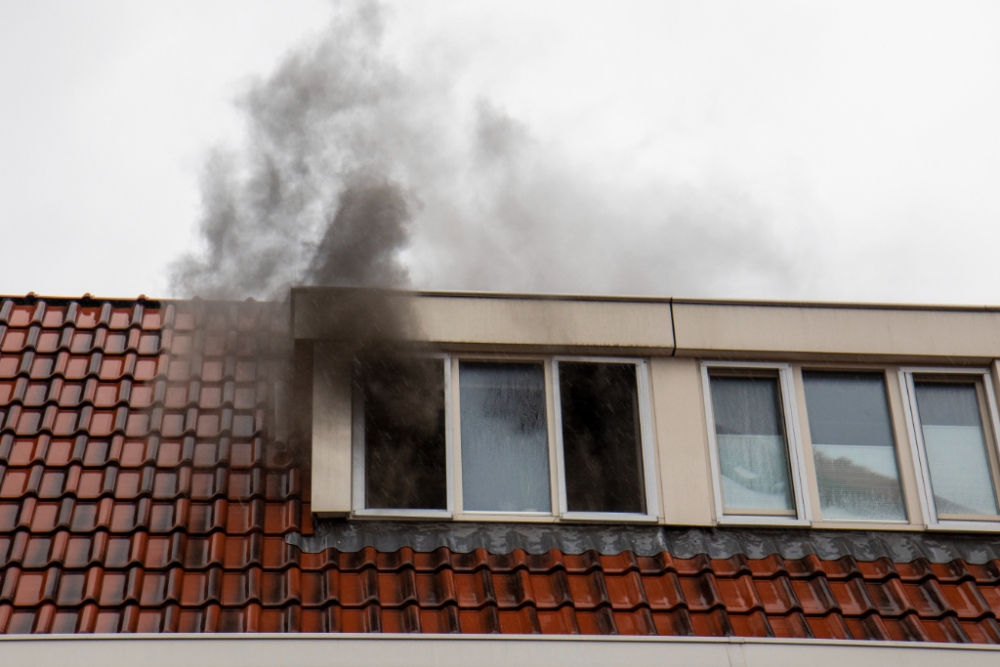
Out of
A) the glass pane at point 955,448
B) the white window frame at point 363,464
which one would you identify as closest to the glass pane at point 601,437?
the white window frame at point 363,464

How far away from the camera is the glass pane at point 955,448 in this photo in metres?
7.24

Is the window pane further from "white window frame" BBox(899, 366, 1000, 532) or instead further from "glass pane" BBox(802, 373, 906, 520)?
"white window frame" BBox(899, 366, 1000, 532)

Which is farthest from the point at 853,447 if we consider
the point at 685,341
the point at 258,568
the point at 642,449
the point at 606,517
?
the point at 258,568

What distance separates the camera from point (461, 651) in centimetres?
538

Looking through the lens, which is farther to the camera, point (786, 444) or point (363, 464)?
point (786, 444)

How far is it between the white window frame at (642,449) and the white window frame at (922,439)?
5.62 feet

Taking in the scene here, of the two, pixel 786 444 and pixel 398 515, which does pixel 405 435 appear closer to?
pixel 398 515

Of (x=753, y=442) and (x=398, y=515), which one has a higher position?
(x=753, y=442)

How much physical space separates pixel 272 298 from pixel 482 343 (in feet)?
6.49

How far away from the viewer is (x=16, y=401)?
7.23m

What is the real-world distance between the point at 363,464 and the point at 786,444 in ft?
8.86

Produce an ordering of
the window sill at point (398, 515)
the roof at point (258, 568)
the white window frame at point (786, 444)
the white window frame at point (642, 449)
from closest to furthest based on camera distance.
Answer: the roof at point (258, 568)
the window sill at point (398, 515)
the white window frame at point (642, 449)
the white window frame at point (786, 444)

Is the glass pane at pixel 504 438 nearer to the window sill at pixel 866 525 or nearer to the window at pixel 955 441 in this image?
the window sill at pixel 866 525

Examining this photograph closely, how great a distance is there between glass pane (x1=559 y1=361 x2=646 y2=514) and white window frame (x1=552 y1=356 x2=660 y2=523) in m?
0.04
